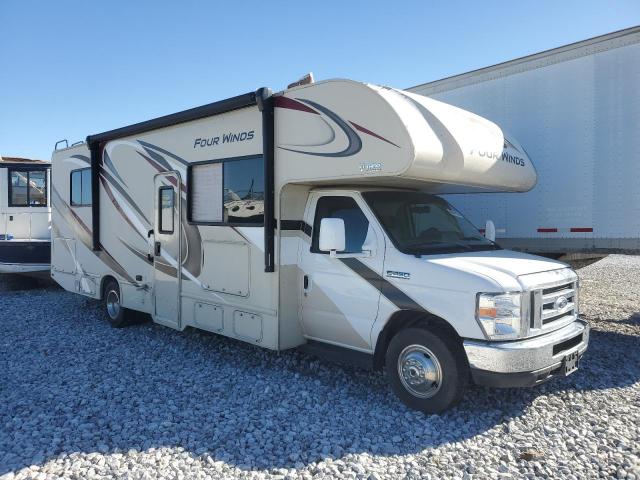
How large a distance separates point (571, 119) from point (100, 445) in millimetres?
6541

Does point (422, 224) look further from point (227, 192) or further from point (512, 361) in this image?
point (227, 192)

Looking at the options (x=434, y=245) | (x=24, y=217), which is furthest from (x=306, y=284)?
(x=24, y=217)

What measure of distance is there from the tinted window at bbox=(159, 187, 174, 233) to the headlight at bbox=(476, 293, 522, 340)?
14.0 ft

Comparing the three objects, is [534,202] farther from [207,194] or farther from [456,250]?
[207,194]

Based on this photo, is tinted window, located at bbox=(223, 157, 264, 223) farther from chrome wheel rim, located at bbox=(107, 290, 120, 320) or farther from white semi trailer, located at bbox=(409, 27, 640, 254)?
white semi trailer, located at bbox=(409, 27, 640, 254)

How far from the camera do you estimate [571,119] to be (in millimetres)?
6879

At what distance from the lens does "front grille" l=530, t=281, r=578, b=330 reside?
4.45 m

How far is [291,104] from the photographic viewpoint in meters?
5.52

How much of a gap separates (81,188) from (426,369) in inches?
266

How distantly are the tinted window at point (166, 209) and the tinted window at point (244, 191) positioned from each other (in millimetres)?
1108

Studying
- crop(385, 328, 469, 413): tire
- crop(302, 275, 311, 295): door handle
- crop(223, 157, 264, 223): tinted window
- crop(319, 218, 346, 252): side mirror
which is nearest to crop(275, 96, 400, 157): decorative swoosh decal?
crop(223, 157, 264, 223): tinted window

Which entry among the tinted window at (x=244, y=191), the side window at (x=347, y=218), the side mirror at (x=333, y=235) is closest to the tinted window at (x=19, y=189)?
the tinted window at (x=244, y=191)

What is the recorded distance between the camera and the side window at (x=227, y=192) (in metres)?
5.84

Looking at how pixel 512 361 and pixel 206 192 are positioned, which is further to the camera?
pixel 206 192
